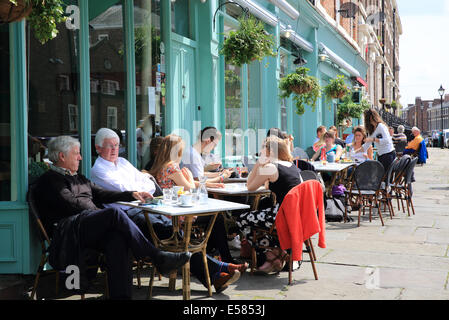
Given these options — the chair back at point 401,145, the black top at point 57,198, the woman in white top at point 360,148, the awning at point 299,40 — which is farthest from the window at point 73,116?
the chair back at point 401,145

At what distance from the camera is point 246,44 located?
8430mm

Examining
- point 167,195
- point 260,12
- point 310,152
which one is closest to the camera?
point 167,195

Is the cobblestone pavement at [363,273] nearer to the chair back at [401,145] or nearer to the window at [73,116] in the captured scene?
the window at [73,116]

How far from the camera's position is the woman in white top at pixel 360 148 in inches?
422

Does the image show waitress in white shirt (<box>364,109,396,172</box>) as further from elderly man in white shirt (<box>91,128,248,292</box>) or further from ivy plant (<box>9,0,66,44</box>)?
ivy plant (<box>9,0,66,44</box>)

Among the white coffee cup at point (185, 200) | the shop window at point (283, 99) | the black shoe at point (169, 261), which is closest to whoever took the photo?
the black shoe at point (169, 261)

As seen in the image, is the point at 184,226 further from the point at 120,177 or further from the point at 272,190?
the point at 272,190

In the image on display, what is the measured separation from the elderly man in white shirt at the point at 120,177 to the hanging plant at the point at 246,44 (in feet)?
11.9

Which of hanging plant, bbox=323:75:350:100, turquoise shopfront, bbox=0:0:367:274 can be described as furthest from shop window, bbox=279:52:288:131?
hanging plant, bbox=323:75:350:100

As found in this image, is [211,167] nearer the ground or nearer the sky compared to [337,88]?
nearer the ground

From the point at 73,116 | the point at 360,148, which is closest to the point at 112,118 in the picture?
the point at 73,116

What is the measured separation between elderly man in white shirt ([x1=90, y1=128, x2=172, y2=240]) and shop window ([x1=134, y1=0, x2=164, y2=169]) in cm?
157

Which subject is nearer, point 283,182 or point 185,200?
point 185,200

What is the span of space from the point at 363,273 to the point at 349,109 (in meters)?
15.4
